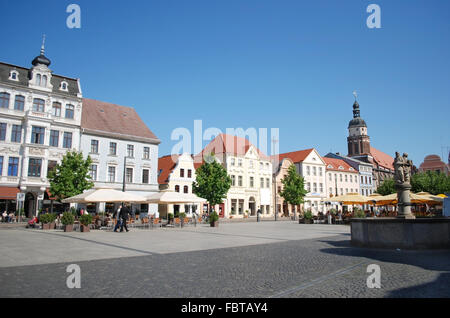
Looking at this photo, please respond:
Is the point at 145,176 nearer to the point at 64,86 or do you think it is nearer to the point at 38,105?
the point at 64,86

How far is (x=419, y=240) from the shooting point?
38.4 ft

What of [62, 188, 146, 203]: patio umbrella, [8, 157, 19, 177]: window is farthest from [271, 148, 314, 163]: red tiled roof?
[62, 188, 146, 203]: patio umbrella

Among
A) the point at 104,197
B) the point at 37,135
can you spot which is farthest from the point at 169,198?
the point at 37,135

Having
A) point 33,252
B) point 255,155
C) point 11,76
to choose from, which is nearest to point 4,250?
point 33,252

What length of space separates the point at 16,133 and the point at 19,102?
3.57 m

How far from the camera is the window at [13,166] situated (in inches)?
1371

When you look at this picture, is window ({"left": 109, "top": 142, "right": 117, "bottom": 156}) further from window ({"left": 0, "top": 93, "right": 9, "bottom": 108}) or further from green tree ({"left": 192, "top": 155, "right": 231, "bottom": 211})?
window ({"left": 0, "top": 93, "right": 9, "bottom": 108})

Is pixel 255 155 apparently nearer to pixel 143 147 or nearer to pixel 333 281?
pixel 143 147

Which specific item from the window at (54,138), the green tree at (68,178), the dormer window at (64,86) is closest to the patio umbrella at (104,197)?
the green tree at (68,178)

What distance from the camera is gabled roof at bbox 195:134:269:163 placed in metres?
56.8

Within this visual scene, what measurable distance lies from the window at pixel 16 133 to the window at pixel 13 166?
2.13m

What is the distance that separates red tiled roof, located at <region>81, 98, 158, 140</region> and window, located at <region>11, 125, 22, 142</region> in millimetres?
6864

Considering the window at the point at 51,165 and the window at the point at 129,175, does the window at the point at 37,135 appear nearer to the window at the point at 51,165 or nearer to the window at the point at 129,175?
the window at the point at 51,165
